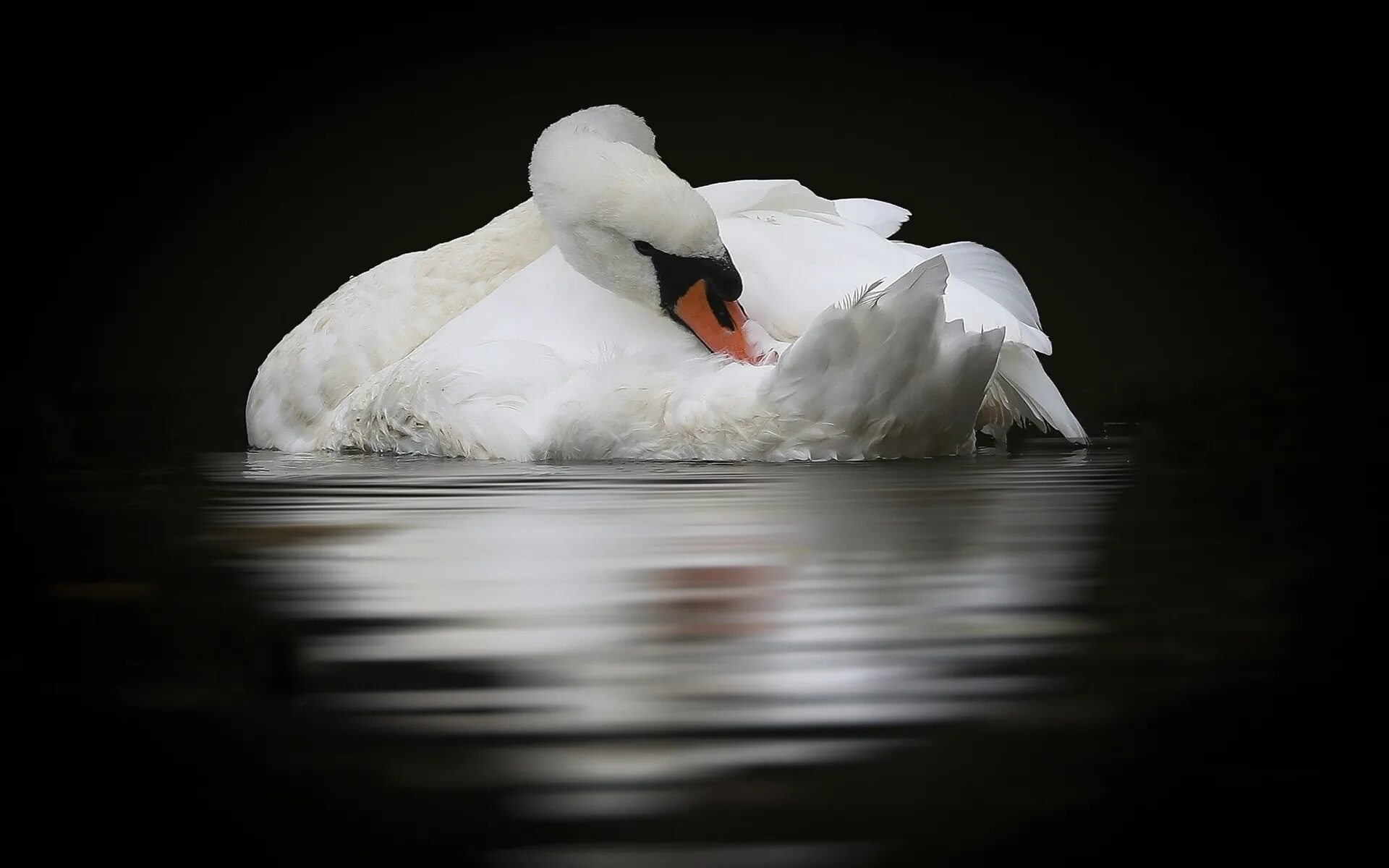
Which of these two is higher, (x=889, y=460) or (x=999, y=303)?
(x=999, y=303)

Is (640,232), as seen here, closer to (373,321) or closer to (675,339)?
(675,339)

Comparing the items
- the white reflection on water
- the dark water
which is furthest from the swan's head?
the dark water

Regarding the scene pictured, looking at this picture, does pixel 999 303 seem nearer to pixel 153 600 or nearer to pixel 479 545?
pixel 479 545

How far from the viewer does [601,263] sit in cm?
502

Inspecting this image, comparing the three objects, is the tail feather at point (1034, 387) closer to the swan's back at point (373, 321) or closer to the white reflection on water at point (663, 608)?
the white reflection on water at point (663, 608)

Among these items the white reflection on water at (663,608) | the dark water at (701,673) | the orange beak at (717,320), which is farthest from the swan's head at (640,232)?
the dark water at (701,673)

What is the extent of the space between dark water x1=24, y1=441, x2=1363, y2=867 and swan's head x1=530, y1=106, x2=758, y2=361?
4.12 feet

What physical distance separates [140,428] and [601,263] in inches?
122

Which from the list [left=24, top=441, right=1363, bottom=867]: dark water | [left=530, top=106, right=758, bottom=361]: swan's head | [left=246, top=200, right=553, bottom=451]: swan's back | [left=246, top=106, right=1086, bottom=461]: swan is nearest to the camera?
[left=24, top=441, right=1363, bottom=867]: dark water

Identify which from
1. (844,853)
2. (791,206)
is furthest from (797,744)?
(791,206)

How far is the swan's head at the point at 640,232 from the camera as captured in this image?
4789 mm

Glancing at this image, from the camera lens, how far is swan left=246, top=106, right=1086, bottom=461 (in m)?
4.23

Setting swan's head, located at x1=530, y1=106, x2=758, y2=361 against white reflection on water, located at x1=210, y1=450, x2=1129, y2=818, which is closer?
white reflection on water, located at x1=210, y1=450, x2=1129, y2=818

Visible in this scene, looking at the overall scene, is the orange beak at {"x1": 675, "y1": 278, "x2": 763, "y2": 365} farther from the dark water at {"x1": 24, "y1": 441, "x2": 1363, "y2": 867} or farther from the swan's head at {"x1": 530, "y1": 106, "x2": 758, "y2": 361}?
the dark water at {"x1": 24, "y1": 441, "x2": 1363, "y2": 867}
